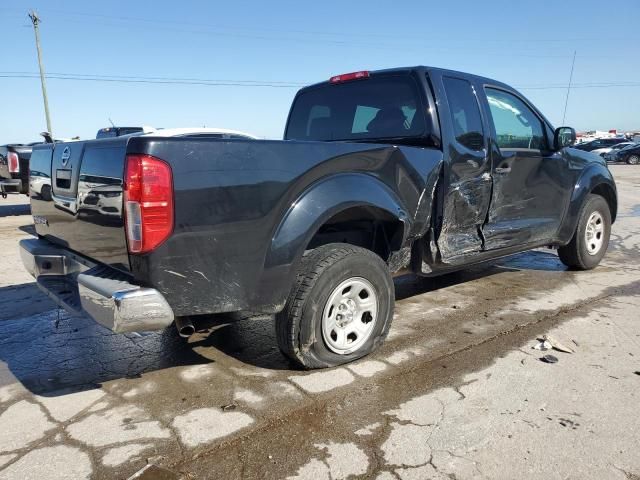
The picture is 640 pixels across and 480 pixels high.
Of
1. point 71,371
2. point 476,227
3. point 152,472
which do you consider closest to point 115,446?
point 152,472

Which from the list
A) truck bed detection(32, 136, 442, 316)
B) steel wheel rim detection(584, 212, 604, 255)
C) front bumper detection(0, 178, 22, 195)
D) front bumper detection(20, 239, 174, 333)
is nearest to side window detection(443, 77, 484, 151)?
truck bed detection(32, 136, 442, 316)

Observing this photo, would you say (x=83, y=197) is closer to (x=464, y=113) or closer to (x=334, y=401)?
(x=334, y=401)

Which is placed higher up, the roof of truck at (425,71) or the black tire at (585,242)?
the roof of truck at (425,71)

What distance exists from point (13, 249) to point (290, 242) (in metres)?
6.29

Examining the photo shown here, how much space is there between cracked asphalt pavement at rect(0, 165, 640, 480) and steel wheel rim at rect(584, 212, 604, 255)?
1379 mm

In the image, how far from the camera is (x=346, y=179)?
10.3ft

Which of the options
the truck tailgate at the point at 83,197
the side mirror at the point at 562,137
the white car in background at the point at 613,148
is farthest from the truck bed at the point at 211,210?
the white car in background at the point at 613,148

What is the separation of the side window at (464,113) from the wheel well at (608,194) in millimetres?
2379

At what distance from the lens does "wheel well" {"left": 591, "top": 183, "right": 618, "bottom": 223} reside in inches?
230

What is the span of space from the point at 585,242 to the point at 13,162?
9173 mm

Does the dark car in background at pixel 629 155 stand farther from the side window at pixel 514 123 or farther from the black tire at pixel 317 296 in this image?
the black tire at pixel 317 296

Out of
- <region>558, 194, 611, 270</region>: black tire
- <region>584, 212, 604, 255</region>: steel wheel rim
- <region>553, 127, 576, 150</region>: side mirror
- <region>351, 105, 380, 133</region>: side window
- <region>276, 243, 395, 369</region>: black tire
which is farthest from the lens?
<region>584, 212, 604, 255</region>: steel wheel rim

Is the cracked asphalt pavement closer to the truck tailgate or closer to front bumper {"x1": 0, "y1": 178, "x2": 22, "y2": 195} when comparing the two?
the truck tailgate

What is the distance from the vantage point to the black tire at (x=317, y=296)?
A: 3.01 metres
